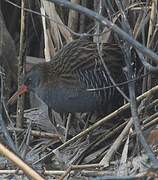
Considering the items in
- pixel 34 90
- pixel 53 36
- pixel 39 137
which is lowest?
pixel 39 137

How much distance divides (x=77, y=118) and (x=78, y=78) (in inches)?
17.5

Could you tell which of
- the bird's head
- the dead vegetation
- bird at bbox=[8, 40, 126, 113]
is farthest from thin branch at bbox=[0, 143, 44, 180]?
the bird's head

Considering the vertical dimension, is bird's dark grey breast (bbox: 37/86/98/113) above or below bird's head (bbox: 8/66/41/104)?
below

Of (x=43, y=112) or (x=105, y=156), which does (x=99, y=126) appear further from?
(x=43, y=112)

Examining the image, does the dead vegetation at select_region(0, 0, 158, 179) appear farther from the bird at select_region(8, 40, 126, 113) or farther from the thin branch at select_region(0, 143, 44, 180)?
the thin branch at select_region(0, 143, 44, 180)

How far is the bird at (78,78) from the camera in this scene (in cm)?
386

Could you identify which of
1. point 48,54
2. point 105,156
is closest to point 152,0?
point 105,156

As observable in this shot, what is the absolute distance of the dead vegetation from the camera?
3.42 m

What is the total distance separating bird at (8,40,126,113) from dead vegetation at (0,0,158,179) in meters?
0.10

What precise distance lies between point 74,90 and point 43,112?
0.59 metres

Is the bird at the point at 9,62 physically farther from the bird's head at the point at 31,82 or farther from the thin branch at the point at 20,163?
the thin branch at the point at 20,163

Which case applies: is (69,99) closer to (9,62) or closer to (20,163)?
(9,62)

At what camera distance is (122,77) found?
3971mm

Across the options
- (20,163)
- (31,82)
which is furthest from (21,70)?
(20,163)
